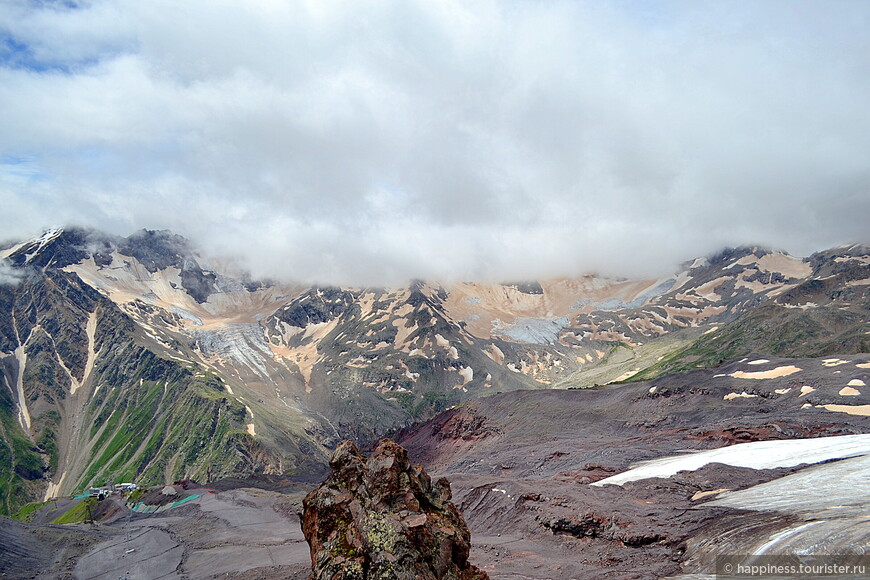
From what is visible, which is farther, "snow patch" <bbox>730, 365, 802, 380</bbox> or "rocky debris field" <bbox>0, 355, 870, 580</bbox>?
"snow patch" <bbox>730, 365, 802, 380</bbox>

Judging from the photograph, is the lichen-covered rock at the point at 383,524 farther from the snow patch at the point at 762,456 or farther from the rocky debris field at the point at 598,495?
the snow patch at the point at 762,456

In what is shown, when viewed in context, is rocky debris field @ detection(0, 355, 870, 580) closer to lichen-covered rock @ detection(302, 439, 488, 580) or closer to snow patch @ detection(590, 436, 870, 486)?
lichen-covered rock @ detection(302, 439, 488, 580)

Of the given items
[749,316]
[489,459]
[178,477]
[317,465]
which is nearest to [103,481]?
[178,477]

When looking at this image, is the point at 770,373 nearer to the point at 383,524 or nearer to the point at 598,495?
the point at 598,495

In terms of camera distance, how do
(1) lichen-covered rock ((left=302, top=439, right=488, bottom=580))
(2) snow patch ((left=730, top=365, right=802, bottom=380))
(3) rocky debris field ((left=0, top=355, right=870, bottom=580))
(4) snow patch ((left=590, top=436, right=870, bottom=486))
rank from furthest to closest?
(2) snow patch ((left=730, top=365, right=802, bottom=380)) → (4) snow patch ((left=590, top=436, right=870, bottom=486)) → (3) rocky debris field ((left=0, top=355, right=870, bottom=580)) → (1) lichen-covered rock ((left=302, top=439, right=488, bottom=580))

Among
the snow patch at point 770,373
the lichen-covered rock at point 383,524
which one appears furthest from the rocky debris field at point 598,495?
the snow patch at point 770,373

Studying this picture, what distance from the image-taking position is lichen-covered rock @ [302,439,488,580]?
1895cm

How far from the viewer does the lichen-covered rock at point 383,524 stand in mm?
18953

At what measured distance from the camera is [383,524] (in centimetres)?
1994

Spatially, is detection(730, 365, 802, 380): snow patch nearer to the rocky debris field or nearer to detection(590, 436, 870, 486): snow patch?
the rocky debris field

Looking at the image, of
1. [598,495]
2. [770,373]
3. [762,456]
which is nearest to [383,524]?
[598,495]

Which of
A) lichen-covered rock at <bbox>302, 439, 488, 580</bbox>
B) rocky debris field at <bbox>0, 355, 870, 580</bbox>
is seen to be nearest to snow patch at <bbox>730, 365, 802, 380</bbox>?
rocky debris field at <bbox>0, 355, 870, 580</bbox>

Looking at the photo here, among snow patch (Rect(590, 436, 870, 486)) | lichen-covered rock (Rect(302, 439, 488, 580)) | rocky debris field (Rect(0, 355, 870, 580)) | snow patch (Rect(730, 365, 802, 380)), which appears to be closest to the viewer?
lichen-covered rock (Rect(302, 439, 488, 580))

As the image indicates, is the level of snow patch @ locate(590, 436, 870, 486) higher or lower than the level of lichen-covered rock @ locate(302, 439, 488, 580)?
lower
